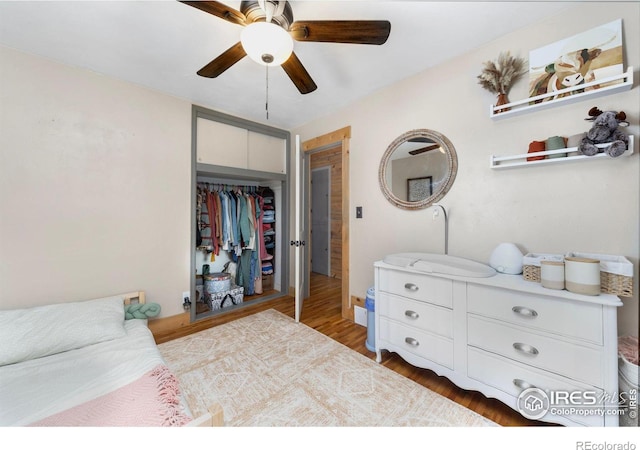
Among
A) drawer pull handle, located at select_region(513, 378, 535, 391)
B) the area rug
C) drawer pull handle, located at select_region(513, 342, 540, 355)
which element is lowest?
the area rug

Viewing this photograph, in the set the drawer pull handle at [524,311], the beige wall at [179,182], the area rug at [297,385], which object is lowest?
the area rug at [297,385]

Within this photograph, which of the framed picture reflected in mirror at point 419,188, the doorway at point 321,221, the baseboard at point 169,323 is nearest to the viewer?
the framed picture reflected in mirror at point 419,188

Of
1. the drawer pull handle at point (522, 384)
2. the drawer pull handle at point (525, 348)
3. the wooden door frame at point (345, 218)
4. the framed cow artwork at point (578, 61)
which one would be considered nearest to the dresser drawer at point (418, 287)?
the drawer pull handle at point (525, 348)

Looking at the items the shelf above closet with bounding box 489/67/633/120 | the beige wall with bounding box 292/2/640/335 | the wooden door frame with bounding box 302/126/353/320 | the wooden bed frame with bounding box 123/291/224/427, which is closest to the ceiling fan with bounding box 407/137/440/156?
the beige wall with bounding box 292/2/640/335

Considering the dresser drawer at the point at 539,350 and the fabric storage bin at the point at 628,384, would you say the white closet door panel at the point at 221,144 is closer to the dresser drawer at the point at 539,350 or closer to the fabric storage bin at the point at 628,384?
the dresser drawer at the point at 539,350

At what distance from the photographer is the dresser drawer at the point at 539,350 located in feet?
3.61

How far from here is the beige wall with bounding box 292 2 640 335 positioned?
1.29 metres

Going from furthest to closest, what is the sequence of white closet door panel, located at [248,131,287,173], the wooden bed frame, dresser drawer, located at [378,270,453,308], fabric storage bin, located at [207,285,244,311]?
white closet door panel, located at [248,131,287,173]
fabric storage bin, located at [207,285,244,311]
dresser drawer, located at [378,270,453,308]
the wooden bed frame

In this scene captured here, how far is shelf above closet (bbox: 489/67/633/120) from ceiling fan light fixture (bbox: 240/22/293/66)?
144 centimetres

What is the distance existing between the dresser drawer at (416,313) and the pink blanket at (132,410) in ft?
4.58

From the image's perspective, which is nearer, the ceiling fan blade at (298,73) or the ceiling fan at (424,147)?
the ceiling fan blade at (298,73)

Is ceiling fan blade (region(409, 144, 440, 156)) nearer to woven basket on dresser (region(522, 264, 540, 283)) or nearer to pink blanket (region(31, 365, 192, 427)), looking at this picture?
woven basket on dresser (region(522, 264, 540, 283))

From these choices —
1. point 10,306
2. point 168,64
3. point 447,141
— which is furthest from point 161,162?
point 447,141
